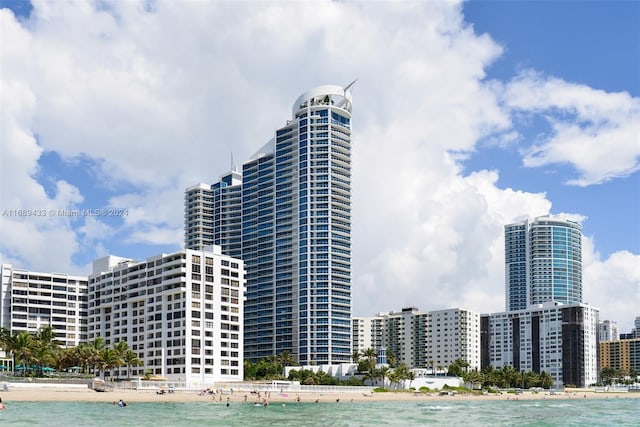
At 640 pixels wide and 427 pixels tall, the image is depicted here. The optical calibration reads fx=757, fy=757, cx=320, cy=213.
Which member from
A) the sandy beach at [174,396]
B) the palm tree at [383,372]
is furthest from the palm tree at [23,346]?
the palm tree at [383,372]

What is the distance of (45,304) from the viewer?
587 feet

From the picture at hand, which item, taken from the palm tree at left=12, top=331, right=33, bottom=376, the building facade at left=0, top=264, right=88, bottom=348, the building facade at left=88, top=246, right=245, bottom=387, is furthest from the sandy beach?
the building facade at left=0, top=264, right=88, bottom=348

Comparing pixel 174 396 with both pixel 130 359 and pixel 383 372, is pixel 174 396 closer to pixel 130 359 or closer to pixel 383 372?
pixel 130 359

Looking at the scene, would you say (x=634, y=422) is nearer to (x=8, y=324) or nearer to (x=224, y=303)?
(x=224, y=303)

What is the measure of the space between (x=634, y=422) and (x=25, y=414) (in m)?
74.3

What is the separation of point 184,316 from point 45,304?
49852mm

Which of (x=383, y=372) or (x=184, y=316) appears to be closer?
(x=184, y=316)

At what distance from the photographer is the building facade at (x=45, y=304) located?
17525 centimetres

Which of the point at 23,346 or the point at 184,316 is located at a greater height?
the point at 184,316

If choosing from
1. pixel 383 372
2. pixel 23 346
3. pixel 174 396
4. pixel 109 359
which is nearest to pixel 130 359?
pixel 109 359

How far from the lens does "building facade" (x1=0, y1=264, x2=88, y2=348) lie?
17525cm

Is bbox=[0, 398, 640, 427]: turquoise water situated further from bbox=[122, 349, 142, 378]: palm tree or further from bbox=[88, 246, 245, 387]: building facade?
bbox=[88, 246, 245, 387]: building facade

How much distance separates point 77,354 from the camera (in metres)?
136

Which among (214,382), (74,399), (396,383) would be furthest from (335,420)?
(396,383)
